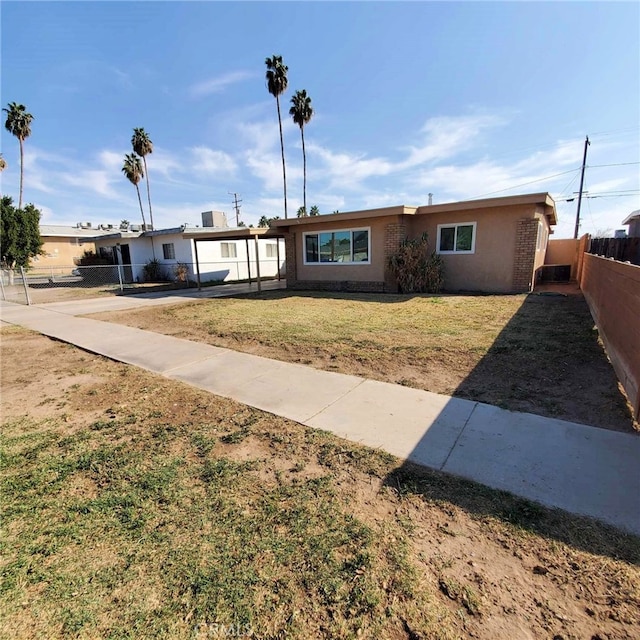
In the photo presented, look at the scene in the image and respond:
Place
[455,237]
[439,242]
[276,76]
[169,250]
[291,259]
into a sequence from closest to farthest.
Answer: [455,237] → [439,242] → [291,259] → [169,250] → [276,76]

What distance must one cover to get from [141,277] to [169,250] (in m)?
3.18

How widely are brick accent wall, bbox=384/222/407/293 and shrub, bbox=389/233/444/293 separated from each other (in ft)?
0.60

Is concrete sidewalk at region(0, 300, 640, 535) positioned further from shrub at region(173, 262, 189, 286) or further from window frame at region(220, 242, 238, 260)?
window frame at region(220, 242, 238, 260)

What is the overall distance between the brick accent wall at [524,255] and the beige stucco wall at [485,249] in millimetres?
131

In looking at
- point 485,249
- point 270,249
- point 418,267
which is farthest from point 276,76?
point 485,249

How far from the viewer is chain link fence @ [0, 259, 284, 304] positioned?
1962cm

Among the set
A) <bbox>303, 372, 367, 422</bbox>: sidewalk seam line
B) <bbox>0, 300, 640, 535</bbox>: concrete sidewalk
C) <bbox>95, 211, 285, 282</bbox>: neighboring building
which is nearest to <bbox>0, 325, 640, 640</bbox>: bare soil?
<bbox>0, 300, 640, 535</bbox>: concrete sidewalk

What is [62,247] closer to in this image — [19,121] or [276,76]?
[19,121]

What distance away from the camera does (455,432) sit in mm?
3412

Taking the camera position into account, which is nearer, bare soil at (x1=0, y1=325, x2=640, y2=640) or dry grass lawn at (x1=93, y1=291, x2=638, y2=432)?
bare soil at (x1=0, y1=325, x2=640, y2=640)

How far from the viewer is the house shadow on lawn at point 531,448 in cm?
231

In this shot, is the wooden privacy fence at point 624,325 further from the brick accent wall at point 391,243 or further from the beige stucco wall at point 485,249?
the brick accent wall at point 391,243

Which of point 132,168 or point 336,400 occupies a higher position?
point 132,168

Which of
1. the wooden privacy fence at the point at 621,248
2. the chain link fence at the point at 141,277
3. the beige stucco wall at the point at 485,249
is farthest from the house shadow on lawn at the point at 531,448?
the chain link fence at the point at 141,277
